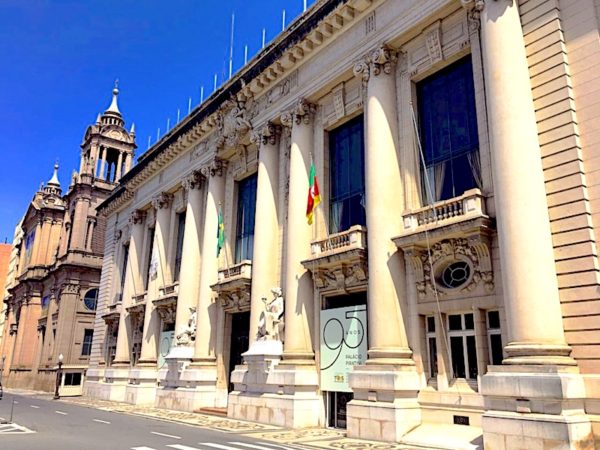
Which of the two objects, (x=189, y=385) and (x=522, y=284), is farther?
(x=189, y=385)

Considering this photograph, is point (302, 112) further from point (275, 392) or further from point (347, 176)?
point (275, 392)

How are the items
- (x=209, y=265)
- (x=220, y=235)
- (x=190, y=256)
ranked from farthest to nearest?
(x=190, y=256)
(x=209, y=265)
(x=220, y=235)

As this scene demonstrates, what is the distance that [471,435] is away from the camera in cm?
1534

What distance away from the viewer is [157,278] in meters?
37.1

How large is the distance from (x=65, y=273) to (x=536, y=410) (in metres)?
57.4

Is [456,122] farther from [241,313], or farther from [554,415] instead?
[241,313]

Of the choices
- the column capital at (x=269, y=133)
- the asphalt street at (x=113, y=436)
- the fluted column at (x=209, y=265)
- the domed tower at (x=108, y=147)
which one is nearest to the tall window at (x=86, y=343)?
the domed tower at (x=108, y=147)

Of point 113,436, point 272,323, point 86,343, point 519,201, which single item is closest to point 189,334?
point 272,323

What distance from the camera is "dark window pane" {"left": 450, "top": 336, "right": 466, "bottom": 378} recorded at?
17031 mm

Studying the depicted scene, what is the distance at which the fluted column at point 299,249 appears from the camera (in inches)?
900

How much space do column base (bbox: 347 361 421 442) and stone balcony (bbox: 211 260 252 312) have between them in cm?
1030

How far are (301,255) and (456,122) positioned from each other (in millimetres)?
8886

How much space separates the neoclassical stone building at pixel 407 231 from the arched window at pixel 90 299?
3082 centimetres

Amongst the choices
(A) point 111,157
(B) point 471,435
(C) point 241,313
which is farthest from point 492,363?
(A) point 111,157
